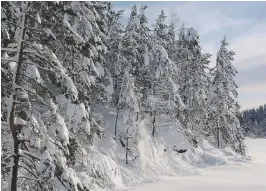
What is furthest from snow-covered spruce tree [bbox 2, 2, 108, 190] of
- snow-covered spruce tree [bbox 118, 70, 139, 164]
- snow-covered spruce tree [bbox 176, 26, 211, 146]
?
snow-covered spruce tree [bbox 176, 26, 211, 146]

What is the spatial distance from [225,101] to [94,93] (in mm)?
24127

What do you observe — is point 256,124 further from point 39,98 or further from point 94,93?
point 39,98

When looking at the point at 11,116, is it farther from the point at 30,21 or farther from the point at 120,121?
Answer: the point at 120,121

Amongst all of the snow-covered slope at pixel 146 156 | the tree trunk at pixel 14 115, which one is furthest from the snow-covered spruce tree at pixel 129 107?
the tree trunk at pixel 14 115

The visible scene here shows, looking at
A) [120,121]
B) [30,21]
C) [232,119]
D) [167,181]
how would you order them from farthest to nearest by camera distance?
[232,119] → [120,121] → [167,181] → [30,21]

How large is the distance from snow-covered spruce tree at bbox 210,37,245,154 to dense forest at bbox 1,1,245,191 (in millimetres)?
117

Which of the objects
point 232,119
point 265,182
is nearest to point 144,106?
point 265,182

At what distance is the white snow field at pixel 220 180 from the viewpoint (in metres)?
A: 25.6

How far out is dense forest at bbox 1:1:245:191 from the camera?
1088 cm

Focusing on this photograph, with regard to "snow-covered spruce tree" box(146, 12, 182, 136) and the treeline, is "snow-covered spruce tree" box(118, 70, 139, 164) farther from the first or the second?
the treeline

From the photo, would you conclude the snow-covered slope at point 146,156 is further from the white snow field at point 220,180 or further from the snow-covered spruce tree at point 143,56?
the snow-covered spruce tree at point 143,56

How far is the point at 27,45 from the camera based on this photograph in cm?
1128

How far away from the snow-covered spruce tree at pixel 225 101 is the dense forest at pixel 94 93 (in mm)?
117

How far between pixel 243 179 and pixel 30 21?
2289 cm
